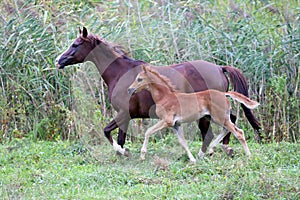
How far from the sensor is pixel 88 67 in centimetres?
1057

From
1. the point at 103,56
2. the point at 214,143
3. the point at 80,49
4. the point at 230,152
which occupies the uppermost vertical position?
the point at 80,49

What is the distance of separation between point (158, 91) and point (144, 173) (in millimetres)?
1425

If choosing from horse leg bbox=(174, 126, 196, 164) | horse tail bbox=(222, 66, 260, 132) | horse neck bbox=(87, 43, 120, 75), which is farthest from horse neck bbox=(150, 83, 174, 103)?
horse tail bbox=(222, 66, 260, 132)

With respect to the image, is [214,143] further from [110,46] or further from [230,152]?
[110,46]

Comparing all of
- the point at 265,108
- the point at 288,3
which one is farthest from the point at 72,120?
the point at 288,3

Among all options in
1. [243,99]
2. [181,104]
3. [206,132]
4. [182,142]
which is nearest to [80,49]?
[181,104]

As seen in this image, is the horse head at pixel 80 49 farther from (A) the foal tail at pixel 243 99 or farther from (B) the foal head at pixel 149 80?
(A) the foal tail at pixel 243 99

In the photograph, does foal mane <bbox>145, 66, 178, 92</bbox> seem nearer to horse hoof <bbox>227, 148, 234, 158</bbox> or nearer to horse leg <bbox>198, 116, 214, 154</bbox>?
horse leg <bbox>198, 116, 214, 154</bbox>

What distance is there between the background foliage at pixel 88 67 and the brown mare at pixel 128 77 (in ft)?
4.21

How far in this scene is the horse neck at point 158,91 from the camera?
834 centimetres

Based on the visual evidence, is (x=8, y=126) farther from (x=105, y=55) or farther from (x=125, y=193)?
(x=125, y=193)

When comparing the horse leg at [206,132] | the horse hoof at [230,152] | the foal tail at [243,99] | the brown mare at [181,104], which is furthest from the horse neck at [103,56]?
the horse hoof at [230,152]

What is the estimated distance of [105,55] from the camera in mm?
9047

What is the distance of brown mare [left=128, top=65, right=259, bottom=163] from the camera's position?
810 centimetres
